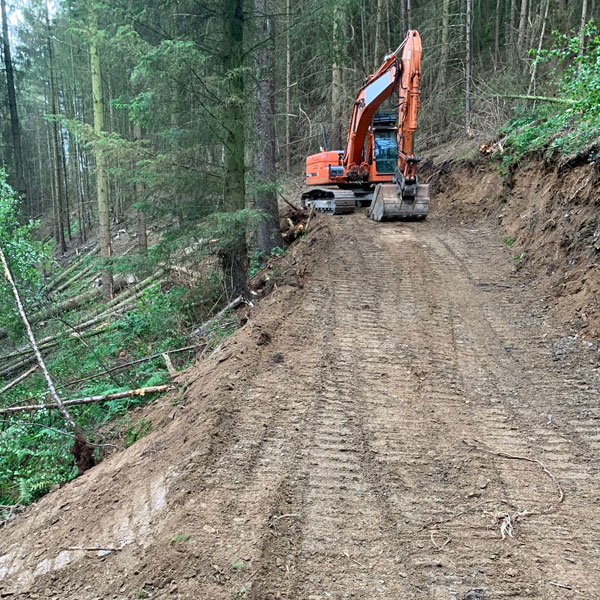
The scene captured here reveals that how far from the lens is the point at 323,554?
8.64ft

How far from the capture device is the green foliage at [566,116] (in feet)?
18.1

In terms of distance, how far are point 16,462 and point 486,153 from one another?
1182cm

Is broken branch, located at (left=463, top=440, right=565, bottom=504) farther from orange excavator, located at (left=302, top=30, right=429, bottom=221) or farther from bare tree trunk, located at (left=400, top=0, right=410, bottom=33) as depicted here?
bare tree trunk, located at (left=400, top=0, right=410, bottom=33)

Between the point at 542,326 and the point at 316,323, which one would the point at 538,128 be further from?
the point at 316,323

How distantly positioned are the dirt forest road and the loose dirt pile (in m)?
0.49

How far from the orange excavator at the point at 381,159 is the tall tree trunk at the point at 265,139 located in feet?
8.05

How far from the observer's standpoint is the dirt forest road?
2531mm

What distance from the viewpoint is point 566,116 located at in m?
6.70

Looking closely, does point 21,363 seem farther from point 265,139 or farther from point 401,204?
point 401,204

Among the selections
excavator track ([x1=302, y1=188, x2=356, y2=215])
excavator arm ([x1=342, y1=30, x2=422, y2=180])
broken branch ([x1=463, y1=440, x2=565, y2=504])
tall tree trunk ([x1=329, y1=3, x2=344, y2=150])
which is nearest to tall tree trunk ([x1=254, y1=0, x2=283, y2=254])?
excavator track ([x1=302, y1=188, x2=356, y2=215])

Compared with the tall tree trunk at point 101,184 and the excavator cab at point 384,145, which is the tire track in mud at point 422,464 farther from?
the tall tree trunk at point 101,184

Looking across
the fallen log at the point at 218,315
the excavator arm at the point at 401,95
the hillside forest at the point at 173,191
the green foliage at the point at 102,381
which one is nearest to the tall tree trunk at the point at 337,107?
the excavator arm at the point at 401,95

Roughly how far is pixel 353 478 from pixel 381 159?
10.6 m

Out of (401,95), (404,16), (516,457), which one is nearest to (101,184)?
(401,95)
